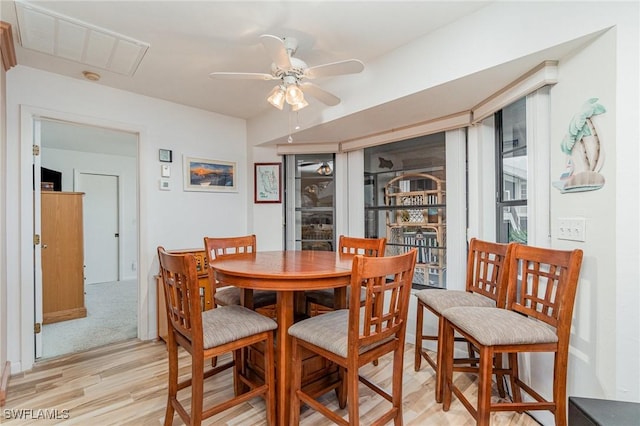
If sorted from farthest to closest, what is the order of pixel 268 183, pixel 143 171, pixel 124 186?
pixel 124 186
pixel 268 183
pixel 143 171

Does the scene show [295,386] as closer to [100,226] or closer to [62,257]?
[62,257]

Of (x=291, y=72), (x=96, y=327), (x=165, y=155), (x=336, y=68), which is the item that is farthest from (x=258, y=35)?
(x=96, y=327)

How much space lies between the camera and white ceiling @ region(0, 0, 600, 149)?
5.76ft

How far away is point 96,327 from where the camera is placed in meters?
3.34

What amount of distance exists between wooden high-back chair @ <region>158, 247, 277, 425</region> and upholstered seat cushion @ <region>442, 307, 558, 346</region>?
103cm

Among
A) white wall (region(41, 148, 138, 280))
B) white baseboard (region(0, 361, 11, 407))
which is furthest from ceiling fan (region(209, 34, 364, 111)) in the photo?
white wall (region(41, 148, 138, 280))

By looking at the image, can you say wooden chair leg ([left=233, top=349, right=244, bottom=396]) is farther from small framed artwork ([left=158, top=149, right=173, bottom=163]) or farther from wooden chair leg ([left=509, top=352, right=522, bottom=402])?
small framed artwork ([left=158, top=149, right=173, bottom=163])

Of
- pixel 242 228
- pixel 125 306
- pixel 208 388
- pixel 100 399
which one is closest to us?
pixel 100 399

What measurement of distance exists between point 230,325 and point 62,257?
3220 millimetres

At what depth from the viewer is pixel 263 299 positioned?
2.26 metres

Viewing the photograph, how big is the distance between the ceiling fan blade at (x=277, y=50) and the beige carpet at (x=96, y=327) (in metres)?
3.00

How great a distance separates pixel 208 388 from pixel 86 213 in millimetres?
4753

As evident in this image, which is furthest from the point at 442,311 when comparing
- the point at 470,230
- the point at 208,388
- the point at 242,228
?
the point at 242,228

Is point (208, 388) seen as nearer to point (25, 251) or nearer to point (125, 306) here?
point (25, 251)
